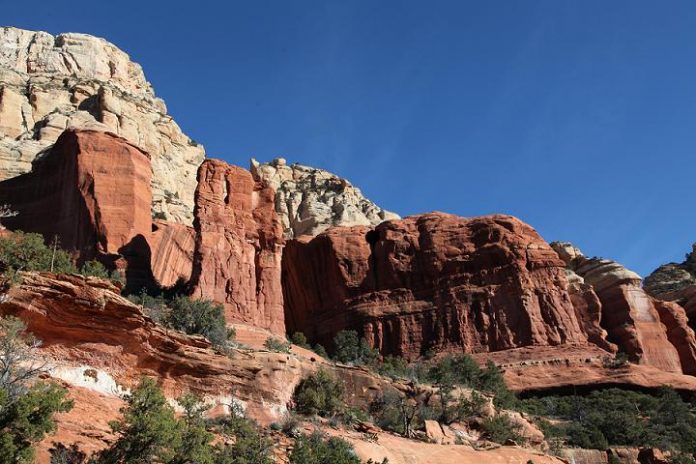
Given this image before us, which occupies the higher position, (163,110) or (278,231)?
(163,110)

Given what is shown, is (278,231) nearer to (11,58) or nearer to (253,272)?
(253,272)

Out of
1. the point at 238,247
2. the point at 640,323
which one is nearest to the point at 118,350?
the point at 238,247

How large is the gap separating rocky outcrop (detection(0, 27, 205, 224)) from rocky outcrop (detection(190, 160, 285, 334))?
16.2 meters

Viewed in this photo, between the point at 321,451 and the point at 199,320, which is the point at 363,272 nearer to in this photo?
the point at 199,320

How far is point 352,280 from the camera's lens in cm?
6359

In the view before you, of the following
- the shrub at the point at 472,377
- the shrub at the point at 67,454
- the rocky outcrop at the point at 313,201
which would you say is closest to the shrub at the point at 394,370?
the shrub at the point at 472,377

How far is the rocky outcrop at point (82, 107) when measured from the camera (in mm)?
72250

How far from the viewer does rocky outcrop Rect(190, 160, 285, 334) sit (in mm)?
45094

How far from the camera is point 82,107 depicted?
82000mm

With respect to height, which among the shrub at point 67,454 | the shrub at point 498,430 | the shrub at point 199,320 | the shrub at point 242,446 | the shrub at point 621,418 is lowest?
the shrub at point 67,454

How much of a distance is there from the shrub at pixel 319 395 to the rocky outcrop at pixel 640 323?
135 feet

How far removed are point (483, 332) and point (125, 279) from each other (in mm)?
27811

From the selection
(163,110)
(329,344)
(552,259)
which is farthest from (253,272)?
(163,110)

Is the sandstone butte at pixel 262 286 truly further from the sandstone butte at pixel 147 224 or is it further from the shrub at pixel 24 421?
the shrub at pixel 24 421
